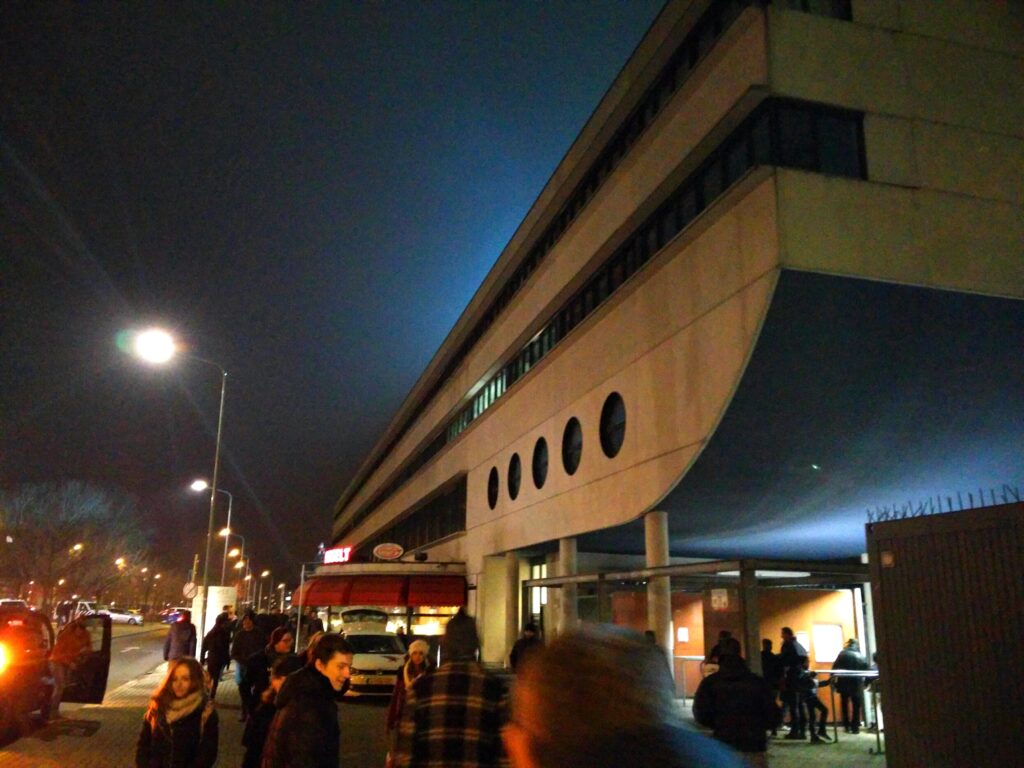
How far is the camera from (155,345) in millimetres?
15664

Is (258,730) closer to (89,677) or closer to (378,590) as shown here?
(89,677)

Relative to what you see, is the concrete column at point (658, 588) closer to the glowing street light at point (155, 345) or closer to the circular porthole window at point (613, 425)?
the circular porthole window at point (613, 425)

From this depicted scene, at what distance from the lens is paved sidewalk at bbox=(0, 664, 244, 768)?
10828 millimetres

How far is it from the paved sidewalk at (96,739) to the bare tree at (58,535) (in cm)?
4887

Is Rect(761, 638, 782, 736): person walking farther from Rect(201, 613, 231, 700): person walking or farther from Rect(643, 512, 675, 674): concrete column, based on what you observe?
Rect(201, 613, 231, 700): person walking

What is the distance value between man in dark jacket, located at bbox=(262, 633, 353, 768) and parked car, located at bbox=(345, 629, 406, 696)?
48.2ft

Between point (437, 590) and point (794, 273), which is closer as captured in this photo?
point (794, 273)

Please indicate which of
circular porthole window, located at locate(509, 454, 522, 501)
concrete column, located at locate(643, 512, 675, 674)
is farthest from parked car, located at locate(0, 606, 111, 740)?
circular porthole window, located at locate(509, 454, 522, 501)

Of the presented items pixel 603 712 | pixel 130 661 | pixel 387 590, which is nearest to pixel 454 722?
pixel 603 712

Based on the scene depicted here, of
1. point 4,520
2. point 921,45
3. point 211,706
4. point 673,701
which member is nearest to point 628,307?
point 921,45

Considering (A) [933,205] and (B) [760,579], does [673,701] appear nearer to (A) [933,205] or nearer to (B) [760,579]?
(B) [760,579]

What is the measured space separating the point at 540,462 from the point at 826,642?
31.7 ft

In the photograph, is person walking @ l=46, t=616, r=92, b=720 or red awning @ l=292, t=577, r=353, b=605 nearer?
person walking @ l=46, t=616, r=92, b=720

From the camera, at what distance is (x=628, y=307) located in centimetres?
1784
